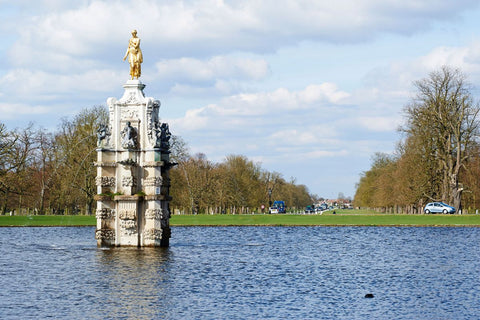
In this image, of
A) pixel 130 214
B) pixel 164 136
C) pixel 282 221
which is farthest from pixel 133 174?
pixel 282 221

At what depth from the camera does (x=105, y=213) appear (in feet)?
168

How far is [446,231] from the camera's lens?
7462cm

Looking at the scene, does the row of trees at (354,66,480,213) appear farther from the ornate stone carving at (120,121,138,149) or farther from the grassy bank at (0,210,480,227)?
the ornate stone carving at (120,121,138,149)

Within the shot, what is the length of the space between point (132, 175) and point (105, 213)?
9.98 feet

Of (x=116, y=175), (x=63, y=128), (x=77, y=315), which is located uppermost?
(x=63, y=128)

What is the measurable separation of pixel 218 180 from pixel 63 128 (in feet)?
A: 119

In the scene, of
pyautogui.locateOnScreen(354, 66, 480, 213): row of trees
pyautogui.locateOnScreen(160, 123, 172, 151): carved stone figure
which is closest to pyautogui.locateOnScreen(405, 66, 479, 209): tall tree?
pyautogui.locateOnScreen(354, 66, 480, 213): row of trees

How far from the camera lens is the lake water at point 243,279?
94.1ft

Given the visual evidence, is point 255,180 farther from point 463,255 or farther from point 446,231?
point 463,255

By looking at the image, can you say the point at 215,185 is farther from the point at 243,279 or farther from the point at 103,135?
the point at 243,279

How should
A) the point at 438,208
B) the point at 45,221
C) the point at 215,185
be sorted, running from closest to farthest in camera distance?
the point at 45,221, the point at 438,208, the point at 215,185

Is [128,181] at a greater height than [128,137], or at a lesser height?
lesser

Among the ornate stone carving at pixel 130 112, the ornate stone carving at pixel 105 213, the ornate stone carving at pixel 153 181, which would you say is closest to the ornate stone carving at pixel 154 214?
the ornate stone carving at pixel 153 181

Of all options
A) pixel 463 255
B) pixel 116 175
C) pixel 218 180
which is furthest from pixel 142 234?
pixel 218 180
